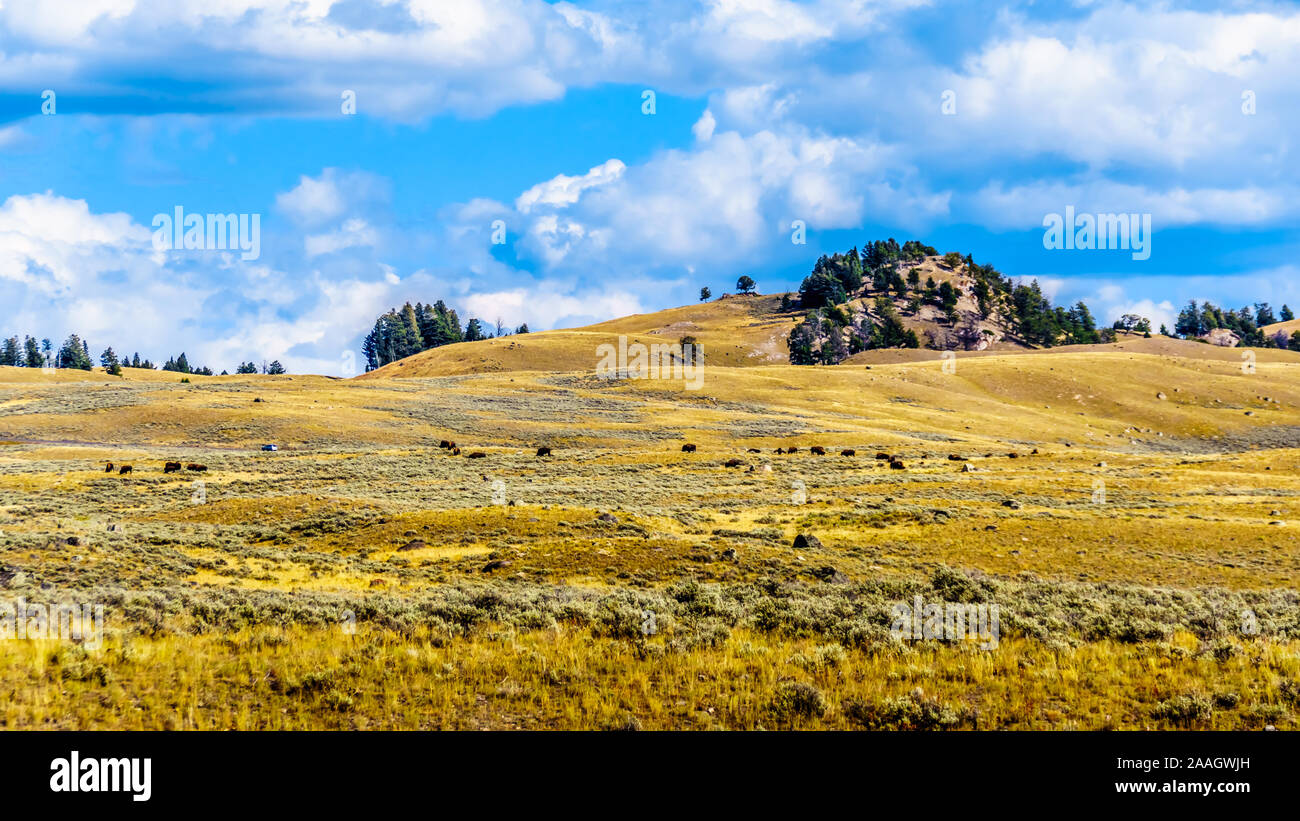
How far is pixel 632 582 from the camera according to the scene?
72.6ft

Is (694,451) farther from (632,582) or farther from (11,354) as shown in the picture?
(11,354)

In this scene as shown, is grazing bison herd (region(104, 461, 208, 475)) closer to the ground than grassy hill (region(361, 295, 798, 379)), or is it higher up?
closer to the ground

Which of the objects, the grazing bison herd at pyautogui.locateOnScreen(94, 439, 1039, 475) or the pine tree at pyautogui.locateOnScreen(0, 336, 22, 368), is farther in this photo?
the pine tree at pyautogui.locateOnScreen(0, 336, 22, 368)

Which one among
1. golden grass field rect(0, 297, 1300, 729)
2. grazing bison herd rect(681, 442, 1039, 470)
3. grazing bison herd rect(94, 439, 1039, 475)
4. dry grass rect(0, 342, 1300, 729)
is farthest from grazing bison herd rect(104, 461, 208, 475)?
grazing bison herd rect(681, 442, 1039, 470)

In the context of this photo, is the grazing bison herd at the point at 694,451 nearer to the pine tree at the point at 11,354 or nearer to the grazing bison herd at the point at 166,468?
the grazing bison herd at the point at 166,468

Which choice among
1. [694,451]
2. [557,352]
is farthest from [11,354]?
[694,451]

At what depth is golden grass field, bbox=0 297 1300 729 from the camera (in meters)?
11.8

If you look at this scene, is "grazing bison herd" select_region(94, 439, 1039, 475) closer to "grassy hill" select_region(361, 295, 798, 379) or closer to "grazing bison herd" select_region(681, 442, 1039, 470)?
"grazing bison herd" select_region(681, 442, 1039, 470)

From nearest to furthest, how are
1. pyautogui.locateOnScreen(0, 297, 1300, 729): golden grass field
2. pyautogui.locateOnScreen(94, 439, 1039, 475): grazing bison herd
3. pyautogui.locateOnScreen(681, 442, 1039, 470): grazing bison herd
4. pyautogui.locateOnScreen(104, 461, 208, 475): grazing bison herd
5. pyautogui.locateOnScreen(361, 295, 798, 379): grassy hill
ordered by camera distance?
pyautogui.locateOnScreen(0, 297, 1300, 729): golden grass field → pyautogui.locateOnScreen(104, 461, 208, 475): grazing bison herd → pyautogui.locateOnScreen(94, 439, 1039, 475): grazing bison herd → pyautogui.locateOnScreen(681, 442, 1039, 470): grazing bison herd → pyautogui.locateOnScreen(361, 295, 798, 379): grassy hill
